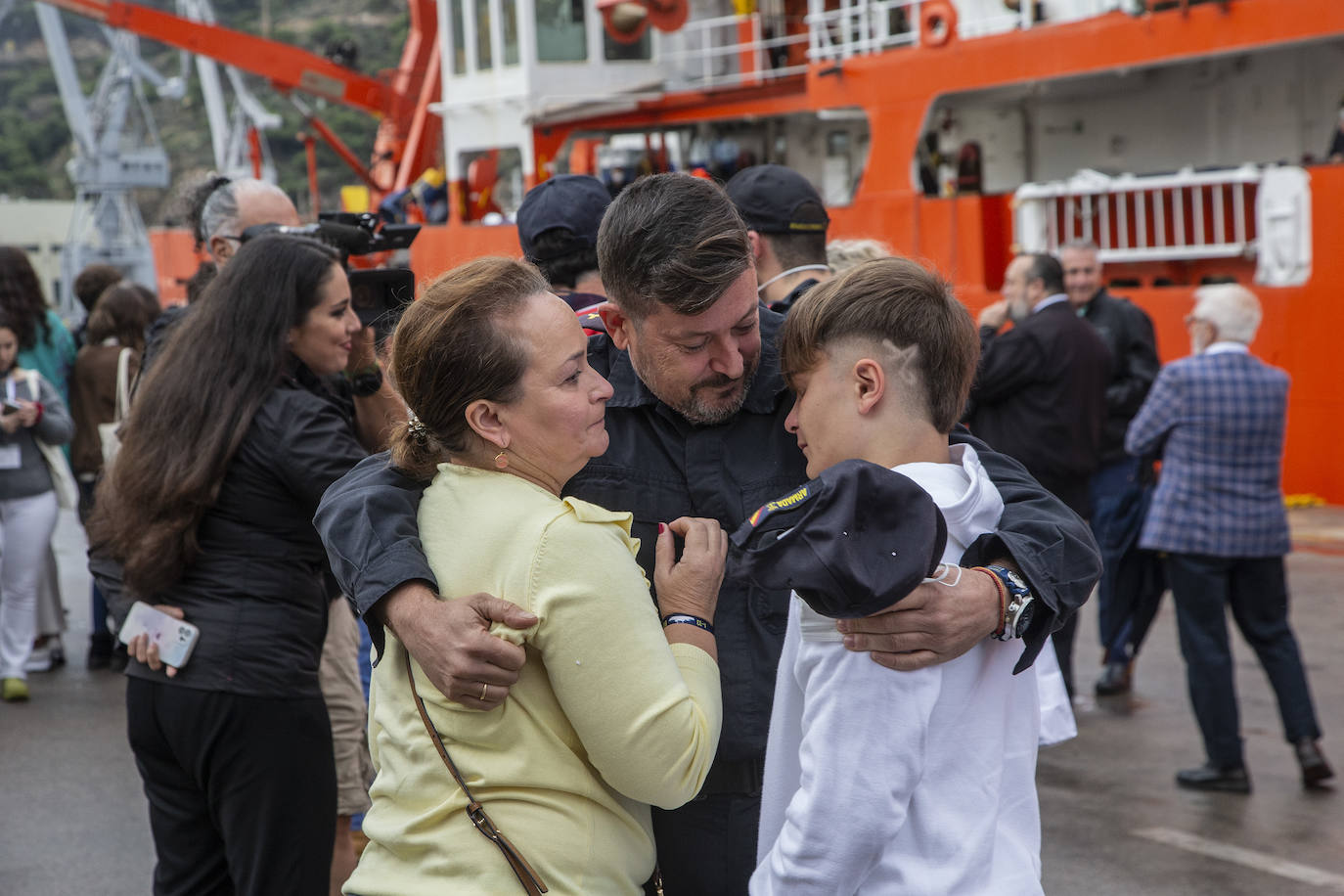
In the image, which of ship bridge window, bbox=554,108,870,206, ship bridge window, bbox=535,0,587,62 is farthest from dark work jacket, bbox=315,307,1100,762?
ship bridge window, bbox=535,0,587,62

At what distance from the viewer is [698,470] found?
7.64 ft

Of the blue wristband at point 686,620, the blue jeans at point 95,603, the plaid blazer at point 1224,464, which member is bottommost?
the blue jeans at point 95,603

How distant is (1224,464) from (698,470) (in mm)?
3739

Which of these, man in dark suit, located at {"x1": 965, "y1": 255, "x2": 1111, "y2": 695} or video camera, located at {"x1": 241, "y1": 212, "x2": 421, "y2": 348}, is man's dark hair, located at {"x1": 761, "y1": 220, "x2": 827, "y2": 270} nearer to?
video camera, located at {"x1": 241, "y1": 212, "x2": 421, "y2": 348}

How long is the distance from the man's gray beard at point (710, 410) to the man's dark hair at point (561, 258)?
1.75 m

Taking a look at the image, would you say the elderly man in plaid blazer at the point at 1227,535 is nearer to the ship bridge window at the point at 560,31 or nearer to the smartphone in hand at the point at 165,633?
the smartphone in hand at the point at 165,633

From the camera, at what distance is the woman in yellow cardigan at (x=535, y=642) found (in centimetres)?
180

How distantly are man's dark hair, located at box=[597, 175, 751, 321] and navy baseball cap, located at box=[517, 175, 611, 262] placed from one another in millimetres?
1705

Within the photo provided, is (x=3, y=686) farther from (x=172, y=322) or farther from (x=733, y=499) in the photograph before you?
(x=733, y=499)

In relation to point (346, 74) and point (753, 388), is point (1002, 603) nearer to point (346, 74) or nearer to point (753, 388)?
point (753, 388)

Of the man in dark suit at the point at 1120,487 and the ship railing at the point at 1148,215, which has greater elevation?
the ship railing at the point at 1148,215

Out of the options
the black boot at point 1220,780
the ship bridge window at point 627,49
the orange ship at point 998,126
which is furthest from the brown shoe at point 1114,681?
the ship bridge window at point 627,49

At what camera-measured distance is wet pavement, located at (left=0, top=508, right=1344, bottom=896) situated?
15.3 ft

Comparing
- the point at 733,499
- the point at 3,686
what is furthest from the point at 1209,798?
the point at 3,686
